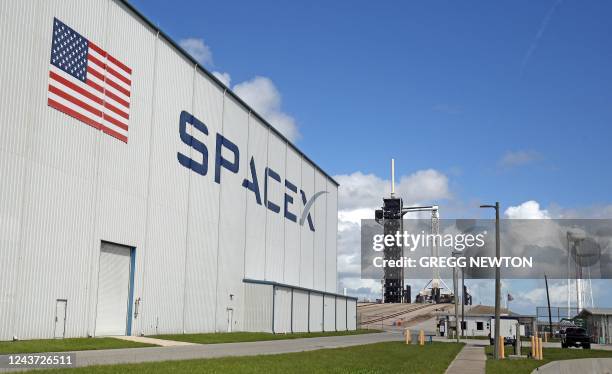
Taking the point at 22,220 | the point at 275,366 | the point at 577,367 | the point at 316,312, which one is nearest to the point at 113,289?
the point at 22,220

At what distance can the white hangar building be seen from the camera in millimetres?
31406

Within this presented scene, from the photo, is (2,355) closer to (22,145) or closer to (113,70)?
(22,145)

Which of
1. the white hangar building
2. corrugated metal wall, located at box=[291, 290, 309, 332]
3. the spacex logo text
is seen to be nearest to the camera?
Answer: the white hangar building

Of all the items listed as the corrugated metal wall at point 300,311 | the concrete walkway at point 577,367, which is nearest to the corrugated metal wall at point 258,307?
the corrugated metal wall at point 300,311

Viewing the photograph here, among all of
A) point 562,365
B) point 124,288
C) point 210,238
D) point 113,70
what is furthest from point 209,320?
point 562,365

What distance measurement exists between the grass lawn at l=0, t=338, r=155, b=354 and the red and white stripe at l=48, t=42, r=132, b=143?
11619 mm

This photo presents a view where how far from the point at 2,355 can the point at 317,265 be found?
58983mm

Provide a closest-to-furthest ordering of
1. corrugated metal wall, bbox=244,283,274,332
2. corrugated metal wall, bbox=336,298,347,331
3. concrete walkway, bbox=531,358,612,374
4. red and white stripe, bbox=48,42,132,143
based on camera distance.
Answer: concrete walkway, bbox=531,358,612,374 < red and white stripe, bbox=48,42,132,143 < corrugated metal wall, bbox=244,283,274,332 < corrugated metal wall, bbox=336,298,347,331

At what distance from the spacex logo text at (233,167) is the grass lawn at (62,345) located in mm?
16104

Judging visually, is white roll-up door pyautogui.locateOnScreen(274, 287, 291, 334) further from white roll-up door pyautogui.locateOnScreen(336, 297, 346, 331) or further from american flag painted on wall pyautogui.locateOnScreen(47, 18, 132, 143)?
american flag painted on wall pyautogui.locateOnScreen(47, 18, 132, 143)

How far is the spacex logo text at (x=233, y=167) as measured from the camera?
46.9 metres

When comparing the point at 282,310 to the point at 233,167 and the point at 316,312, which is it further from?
the point at 233,167

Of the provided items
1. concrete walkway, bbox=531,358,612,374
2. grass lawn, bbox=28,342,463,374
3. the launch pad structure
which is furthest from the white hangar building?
the launch pad structure

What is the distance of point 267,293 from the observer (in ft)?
188
